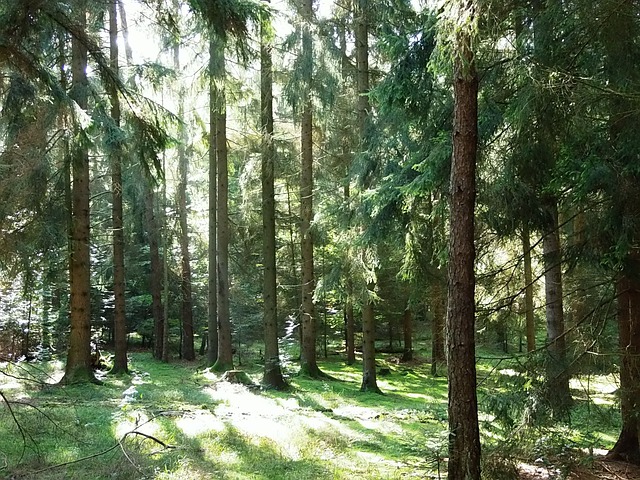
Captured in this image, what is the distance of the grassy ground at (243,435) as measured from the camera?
4.82m

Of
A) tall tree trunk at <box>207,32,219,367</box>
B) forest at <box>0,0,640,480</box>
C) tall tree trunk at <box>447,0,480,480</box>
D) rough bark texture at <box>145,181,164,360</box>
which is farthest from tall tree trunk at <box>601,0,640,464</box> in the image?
rough bark texture at <box>145,181,164,360</box>

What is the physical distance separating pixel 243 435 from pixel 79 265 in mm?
5903

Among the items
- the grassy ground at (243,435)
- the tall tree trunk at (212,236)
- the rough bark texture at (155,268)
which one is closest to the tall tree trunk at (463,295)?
the grassy ground at (243,435)

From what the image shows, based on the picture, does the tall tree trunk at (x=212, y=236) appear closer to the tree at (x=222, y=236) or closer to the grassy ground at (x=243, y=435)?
the tree at (x=222, y=236)

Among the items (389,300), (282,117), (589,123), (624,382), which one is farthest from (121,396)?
(389,300)

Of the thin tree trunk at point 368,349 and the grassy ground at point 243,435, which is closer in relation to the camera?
the grassy ground at point 243,435

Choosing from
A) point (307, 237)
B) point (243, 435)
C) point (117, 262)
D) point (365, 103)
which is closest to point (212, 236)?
point (117, 262)

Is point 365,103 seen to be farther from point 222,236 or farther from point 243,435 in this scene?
point 243,435

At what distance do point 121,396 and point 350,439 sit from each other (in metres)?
4.59

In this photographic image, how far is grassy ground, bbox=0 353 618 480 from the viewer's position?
15.8ft

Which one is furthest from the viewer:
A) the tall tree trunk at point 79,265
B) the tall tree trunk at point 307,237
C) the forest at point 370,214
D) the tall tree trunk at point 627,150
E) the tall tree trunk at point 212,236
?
the tall tree trunk at point 212,236

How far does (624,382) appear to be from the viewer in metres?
4.76

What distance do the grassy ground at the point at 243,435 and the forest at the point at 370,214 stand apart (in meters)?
0.05

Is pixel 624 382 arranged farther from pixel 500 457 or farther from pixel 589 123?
pixel 589 123
